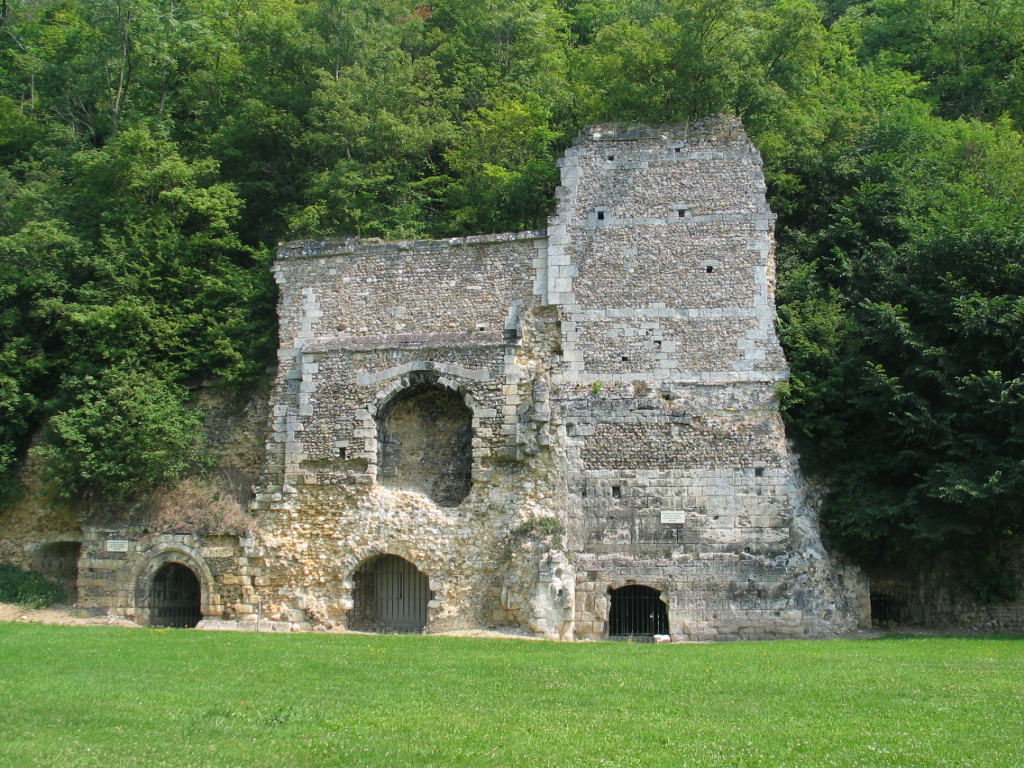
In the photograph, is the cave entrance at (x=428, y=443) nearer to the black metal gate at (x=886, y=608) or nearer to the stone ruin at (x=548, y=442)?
the stone ruin at (x=548, y=442)

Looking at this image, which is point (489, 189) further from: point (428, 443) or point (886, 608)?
point (886, 608)


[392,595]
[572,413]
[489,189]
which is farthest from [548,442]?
[489,189]

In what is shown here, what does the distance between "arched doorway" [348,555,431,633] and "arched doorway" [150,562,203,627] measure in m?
3.23

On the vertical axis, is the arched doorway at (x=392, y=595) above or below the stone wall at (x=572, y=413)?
below

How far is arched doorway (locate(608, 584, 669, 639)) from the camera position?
1773cm

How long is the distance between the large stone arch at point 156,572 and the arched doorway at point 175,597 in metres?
0.16

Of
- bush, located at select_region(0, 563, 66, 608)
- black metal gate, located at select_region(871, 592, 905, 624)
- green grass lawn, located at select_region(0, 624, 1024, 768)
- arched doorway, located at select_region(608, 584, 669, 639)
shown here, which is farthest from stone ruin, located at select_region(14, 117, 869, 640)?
green grass lawn, located at select_region(0, 624, 1024, 768)

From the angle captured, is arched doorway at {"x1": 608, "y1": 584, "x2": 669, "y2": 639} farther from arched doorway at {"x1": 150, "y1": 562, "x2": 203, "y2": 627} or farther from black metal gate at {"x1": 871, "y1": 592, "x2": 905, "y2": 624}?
arched doorway at {"x1": 150, "y1": 562, "x2": 203, "y2": 627}

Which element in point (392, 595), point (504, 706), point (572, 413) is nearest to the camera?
point (504, 706)

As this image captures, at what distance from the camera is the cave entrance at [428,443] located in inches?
765

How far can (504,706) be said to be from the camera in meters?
9.75

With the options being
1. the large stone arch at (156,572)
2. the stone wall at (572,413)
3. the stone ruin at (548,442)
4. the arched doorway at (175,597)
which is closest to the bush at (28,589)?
the stone ruin at (548,442)

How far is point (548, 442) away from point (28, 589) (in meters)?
11.0

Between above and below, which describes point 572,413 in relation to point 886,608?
above
